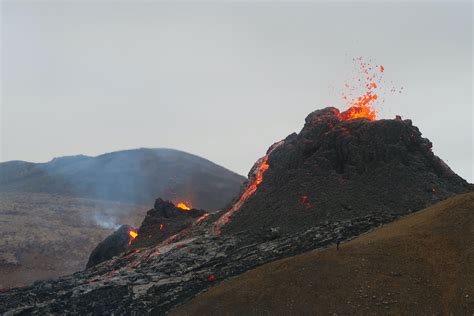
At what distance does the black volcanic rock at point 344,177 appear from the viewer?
158ft

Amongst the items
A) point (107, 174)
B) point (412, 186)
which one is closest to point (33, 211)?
point (107, 174)

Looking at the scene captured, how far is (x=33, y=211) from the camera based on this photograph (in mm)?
124938

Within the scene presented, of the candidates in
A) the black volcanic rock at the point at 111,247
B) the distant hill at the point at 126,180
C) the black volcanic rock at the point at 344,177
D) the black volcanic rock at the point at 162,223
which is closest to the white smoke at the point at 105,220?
the distant hill at the point at 126,180

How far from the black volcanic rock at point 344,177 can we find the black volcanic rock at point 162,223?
12.0 m

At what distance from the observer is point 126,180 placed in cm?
17775

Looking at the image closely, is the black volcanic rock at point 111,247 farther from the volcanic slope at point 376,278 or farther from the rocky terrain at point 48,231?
the volcanic slope at point 376,278

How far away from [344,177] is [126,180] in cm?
13534

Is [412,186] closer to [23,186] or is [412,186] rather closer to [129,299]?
[129,299]

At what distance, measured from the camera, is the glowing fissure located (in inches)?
2044

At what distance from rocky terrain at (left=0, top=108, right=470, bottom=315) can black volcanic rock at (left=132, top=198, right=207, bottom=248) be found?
0.80 meters

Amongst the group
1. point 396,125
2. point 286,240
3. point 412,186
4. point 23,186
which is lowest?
point 286,240

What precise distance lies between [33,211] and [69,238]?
26472mm

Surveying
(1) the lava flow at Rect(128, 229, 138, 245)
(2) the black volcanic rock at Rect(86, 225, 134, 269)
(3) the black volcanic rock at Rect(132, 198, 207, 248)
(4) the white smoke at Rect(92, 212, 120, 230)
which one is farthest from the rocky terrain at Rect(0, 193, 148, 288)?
→ (3) the black volcanic rock at Rect(132, 198, 207, 248)

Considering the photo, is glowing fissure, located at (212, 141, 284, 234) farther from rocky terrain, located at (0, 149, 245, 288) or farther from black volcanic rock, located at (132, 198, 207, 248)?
rocky terrain, located at (0, 149, 245, 288)
